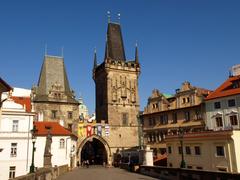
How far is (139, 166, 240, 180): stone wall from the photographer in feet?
53.5

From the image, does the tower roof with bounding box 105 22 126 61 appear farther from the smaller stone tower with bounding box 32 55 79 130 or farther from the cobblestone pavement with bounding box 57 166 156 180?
the cobblestone pavement with bounding box 57 166 156 180

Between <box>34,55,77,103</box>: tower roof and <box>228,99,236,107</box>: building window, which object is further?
<box>34,55,77,103</box>: tower roof

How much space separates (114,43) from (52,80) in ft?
58.2

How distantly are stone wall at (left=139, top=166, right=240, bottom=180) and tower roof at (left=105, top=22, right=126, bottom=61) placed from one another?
124ft

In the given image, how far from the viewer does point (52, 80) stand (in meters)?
59.2

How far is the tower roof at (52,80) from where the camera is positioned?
186 ft

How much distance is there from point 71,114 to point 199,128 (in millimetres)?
26995

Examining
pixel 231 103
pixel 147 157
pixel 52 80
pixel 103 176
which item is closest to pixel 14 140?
pixel 103 176

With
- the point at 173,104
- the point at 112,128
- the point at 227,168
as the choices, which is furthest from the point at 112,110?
the point at 227,168

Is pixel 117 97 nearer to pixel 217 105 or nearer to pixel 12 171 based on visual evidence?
pixel 217 105

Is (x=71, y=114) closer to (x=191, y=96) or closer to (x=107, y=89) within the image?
(x=107, y=89)

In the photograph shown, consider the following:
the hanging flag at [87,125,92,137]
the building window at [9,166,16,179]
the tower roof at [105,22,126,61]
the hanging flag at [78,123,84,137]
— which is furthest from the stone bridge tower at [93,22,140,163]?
the building window at [9,166,16,179]

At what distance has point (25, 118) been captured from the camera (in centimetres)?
3794

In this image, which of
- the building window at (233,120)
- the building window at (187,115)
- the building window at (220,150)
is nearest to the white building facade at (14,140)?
the building window at (187,115)
